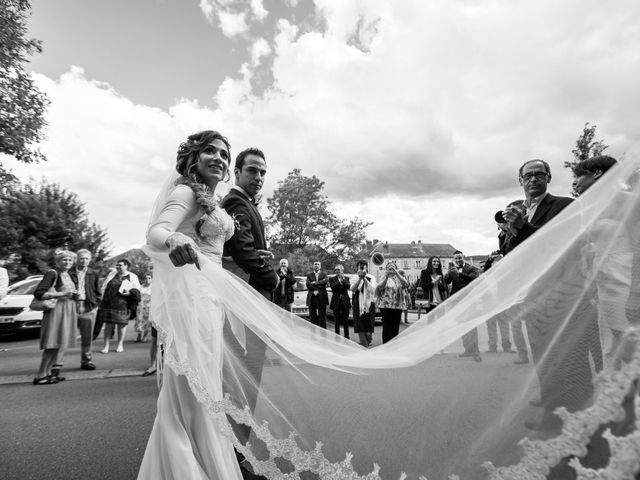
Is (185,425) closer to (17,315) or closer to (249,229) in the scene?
(249,229)

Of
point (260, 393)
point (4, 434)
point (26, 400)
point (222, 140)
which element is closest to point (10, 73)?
point (26, 400)

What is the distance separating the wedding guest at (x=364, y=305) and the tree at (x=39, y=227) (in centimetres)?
2059

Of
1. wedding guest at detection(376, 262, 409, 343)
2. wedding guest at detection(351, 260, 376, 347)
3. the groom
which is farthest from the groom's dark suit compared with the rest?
wedding guest at detection(351, 260, 376, 347)

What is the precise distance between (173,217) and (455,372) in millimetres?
1497

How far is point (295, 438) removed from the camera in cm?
149

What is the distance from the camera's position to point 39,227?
22.0 meters

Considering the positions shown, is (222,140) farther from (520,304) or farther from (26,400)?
(26,400)

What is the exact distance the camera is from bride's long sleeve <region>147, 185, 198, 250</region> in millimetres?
1645

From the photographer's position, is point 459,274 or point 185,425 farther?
point 459,274

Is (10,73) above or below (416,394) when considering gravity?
above

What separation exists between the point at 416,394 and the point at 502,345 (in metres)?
0.38

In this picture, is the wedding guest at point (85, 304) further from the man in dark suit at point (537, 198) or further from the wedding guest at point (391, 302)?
the man in dark suit at point (537, 198)

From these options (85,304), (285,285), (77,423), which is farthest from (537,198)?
(85,304)

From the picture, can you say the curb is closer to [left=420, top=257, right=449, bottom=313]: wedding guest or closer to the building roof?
[left=420, top=257, right=449, bottom=313]: wedding guest
